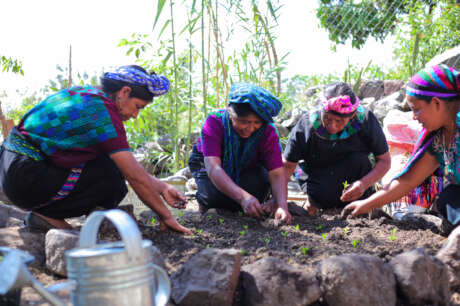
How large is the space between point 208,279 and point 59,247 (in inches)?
28.7

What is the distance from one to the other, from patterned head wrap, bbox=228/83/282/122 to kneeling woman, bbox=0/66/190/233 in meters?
0.52

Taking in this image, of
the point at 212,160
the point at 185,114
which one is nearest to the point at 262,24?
the point at 185,114

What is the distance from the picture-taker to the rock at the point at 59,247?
198 cm

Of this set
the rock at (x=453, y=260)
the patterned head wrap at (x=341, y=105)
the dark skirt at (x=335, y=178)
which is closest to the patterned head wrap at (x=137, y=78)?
the patterned head wrap at (x=341, y=105)

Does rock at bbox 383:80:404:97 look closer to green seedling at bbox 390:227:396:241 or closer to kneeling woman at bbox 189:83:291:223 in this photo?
kneeling woman at bbox 189:83:291:223

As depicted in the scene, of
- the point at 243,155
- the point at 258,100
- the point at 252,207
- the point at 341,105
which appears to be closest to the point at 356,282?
the point at 252,207

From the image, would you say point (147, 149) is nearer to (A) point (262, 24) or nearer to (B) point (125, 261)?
(A) point (262, 24)

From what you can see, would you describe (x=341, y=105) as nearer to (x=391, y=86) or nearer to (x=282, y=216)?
(x=282, y=216)

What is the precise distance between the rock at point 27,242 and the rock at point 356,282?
1391 mm

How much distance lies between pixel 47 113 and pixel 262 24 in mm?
Result: 2937

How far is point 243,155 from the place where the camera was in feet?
10.9

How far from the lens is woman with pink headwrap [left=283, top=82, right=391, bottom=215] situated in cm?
318

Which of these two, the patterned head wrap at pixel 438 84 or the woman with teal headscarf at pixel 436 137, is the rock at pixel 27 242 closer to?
the woman with teal headscarf at pixel 436 137

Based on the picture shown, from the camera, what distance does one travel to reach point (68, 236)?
2.00 metres
